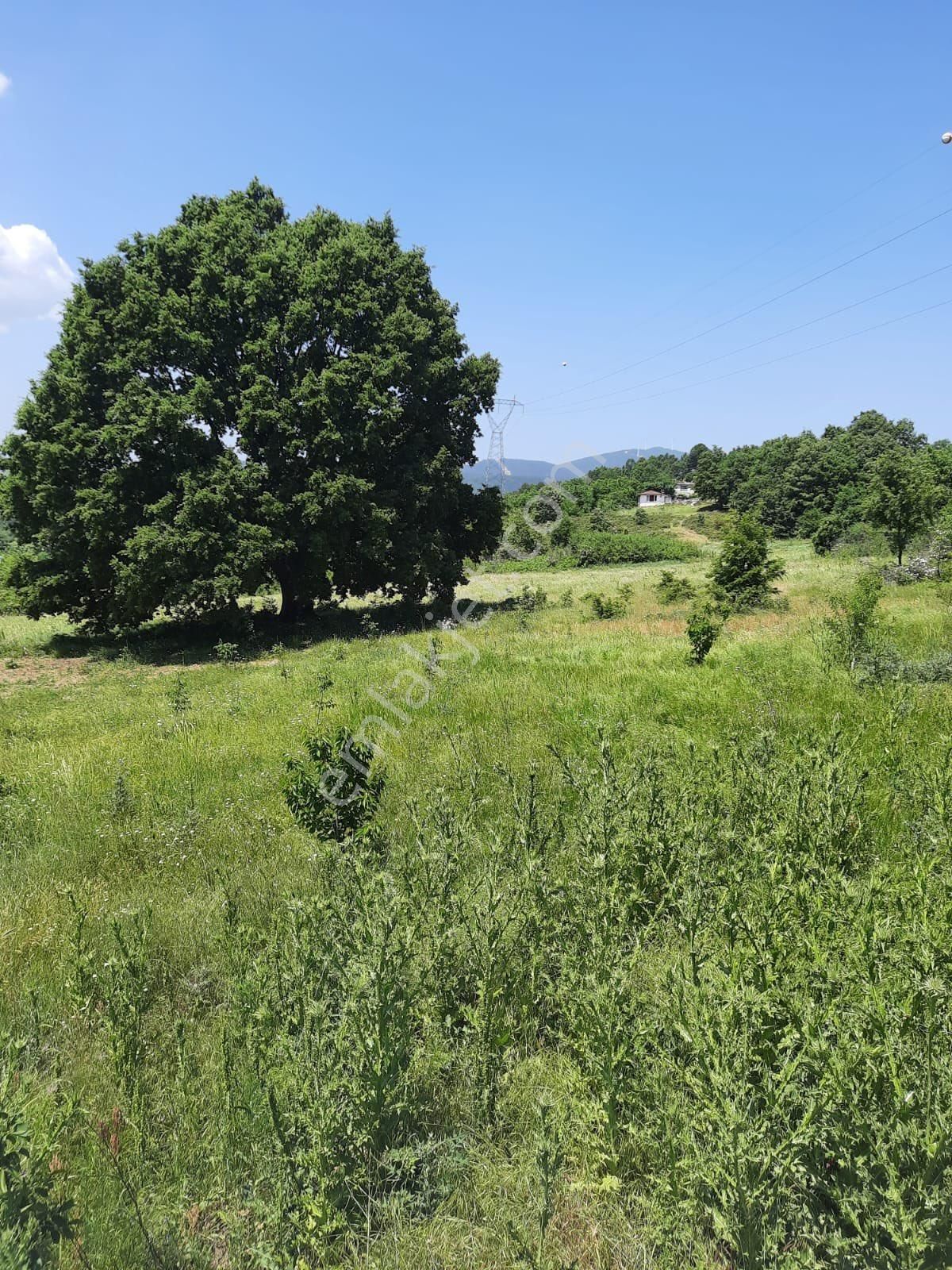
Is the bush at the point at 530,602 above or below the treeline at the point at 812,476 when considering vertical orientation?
below

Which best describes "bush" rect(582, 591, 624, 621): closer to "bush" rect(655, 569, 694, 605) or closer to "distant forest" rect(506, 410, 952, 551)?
"bush" rect(655, 569, 694, 605)

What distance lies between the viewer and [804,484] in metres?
77.8

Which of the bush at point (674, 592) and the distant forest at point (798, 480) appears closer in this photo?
the bush at point (674, 592)

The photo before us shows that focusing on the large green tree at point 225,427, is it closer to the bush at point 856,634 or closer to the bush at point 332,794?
the bush at point 856,634

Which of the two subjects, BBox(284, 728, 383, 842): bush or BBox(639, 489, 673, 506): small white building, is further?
BBox(639, 489, 673, 506): small white building

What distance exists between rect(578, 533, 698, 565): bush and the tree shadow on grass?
124 feet

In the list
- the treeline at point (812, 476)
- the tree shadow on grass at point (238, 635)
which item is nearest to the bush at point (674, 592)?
the tree shadow on grass at point (238, 635)

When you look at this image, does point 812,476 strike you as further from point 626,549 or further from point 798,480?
point 626,549

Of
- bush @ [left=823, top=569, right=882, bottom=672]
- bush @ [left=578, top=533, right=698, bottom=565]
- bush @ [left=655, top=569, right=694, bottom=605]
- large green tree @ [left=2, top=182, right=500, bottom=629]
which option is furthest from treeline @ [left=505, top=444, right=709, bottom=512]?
bush @ [left=823, top=569, right=882, bottom=672]

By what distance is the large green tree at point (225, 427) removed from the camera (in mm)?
18031

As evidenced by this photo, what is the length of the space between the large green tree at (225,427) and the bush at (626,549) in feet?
132

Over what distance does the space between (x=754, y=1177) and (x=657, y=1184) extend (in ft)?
1.09

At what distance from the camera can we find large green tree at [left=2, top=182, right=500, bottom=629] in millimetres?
18031

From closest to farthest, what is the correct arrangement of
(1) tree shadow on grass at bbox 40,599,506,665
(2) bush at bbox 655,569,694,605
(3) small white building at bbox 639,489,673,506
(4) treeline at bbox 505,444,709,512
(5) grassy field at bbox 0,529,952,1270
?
(5) grassy field at bbox 0,529,952,1270 → (1) tree shadow on grass at bbox 40,599,506,665 → (2) bush at bbox 655,569,694,605 → (4) treeline at bbox 505,444,709,512 → (3) small white building at bbox 639,489,673,506
